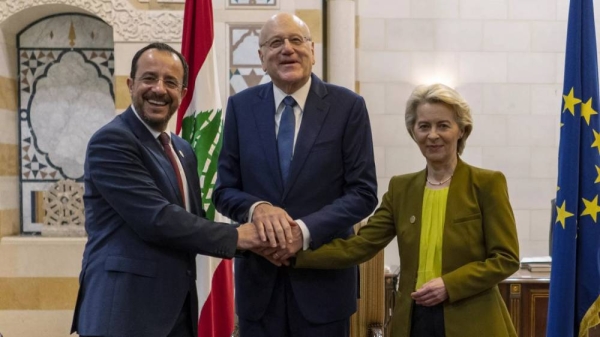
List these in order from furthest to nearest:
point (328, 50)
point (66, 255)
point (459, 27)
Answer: point (459, 27)
point (328, 50)
point (66, 255)

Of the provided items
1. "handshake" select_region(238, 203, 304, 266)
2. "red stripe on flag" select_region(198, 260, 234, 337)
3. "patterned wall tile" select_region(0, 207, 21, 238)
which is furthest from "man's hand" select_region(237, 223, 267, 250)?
"patterned wall tile" select_region(0, 207, 21, 238)

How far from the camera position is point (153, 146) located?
2225 mm

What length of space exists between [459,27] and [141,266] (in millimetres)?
4592

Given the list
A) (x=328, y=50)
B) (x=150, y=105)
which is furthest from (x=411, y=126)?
(x=328, y=50)

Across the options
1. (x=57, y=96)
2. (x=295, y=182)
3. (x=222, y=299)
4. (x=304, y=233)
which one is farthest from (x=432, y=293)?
(x=57, y=96)

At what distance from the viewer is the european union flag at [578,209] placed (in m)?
2.61

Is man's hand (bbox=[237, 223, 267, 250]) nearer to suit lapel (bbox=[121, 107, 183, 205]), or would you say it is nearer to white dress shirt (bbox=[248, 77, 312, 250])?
suit lapel (bbox=[121, 107, 183, 205])

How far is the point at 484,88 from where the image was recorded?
589cm

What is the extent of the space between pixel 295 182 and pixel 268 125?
0.25 m

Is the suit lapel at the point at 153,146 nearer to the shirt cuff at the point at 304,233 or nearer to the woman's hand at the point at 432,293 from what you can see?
the shirt cuff at the point at 304,233

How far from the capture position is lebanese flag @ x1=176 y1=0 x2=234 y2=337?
3680 millimetres

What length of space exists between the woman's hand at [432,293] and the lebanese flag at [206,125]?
1.79m

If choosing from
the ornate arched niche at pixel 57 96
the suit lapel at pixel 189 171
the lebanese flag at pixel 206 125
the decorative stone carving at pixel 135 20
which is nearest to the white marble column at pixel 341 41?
the decorative stone carving at pixel 135 20

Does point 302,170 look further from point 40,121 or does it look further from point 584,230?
point 40,121
